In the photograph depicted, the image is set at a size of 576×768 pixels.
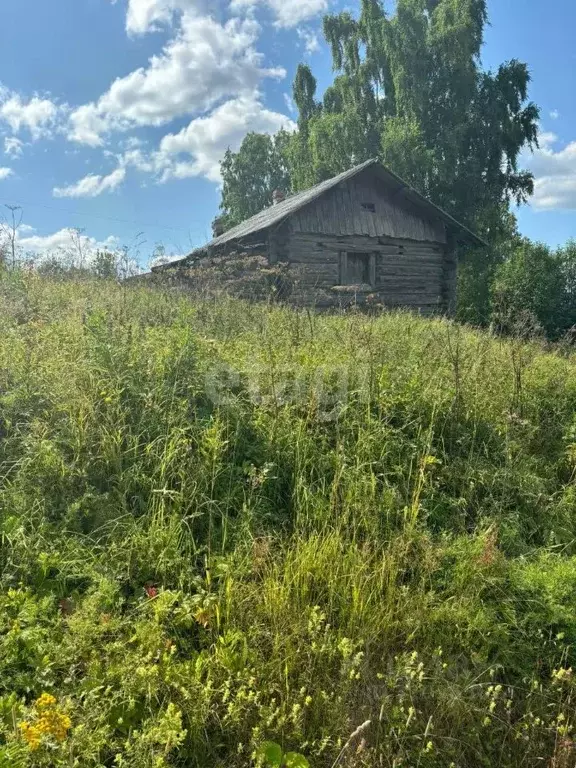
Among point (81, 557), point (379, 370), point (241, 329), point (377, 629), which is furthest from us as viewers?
point (241, 329)

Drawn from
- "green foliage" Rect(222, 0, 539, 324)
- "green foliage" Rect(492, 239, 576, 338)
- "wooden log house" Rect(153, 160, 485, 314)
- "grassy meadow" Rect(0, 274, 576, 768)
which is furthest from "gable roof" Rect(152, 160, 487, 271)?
"grassy meadow" Rect(0, 274, 576, 768)

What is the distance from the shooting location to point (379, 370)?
3.96 meters

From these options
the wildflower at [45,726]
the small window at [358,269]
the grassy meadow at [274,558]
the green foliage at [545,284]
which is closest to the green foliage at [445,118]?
the green foliage at [545,284]

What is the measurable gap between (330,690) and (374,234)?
13.2 meters

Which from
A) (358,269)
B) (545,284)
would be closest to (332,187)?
(358,269)

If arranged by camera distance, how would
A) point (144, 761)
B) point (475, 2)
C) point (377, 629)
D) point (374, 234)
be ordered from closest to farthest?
1. point (144, 761)
2. point (377, 629)
3. point (374, 234)
4. point (475, 2)

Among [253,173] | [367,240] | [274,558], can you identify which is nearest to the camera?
[274,558]

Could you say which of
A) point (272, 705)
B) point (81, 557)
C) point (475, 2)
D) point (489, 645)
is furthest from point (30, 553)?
point (475, 2)

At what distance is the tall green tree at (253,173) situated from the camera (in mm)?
38438

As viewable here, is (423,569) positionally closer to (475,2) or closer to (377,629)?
(377,629)

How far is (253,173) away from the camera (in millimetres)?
38625

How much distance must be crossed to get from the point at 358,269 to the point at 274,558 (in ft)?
41.5

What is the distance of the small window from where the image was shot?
14.0 m

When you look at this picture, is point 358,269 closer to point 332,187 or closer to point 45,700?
point 332,187
